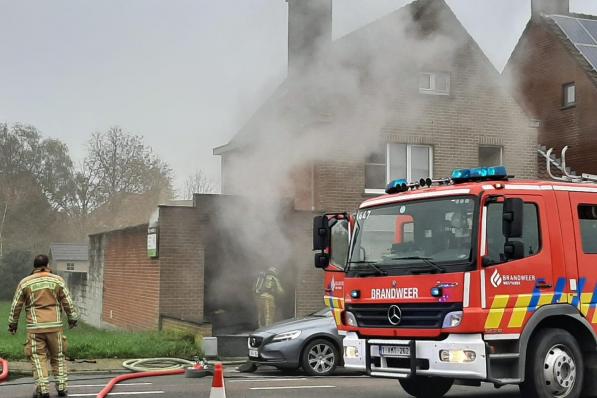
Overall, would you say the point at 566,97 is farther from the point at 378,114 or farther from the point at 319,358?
the point at 319,358

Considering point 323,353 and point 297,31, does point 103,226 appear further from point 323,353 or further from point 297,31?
point 323,353

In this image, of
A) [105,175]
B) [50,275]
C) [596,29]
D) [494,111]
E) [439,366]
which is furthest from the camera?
[105,175]

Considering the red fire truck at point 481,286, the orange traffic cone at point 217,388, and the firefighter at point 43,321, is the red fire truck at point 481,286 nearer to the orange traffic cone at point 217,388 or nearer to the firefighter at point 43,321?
the orange traffic cone at point 217,388

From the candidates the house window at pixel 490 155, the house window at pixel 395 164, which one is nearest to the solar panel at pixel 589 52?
the house window at pixel 490 155

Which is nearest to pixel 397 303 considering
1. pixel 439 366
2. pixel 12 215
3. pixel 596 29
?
pixel 439 366

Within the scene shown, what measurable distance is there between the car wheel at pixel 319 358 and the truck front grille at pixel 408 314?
3.32m

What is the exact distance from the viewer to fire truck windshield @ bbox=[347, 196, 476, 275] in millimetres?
7926

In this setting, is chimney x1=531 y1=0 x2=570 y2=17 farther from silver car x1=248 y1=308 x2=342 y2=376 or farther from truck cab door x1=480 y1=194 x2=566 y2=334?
truck cab door x1=480 y1=194 x2=566 y2=334

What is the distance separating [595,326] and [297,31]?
11224mm

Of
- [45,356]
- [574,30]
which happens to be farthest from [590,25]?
[45,356]

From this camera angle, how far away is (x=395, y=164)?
18844 mm

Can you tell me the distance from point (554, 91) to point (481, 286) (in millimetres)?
17449

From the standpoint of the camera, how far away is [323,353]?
12117 millimetres

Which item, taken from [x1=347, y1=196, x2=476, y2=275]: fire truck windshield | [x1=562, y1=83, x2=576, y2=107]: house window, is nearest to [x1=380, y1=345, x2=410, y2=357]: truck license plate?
[x1=347, y1=196, x2=476, y2=275]: fire truck windshield
